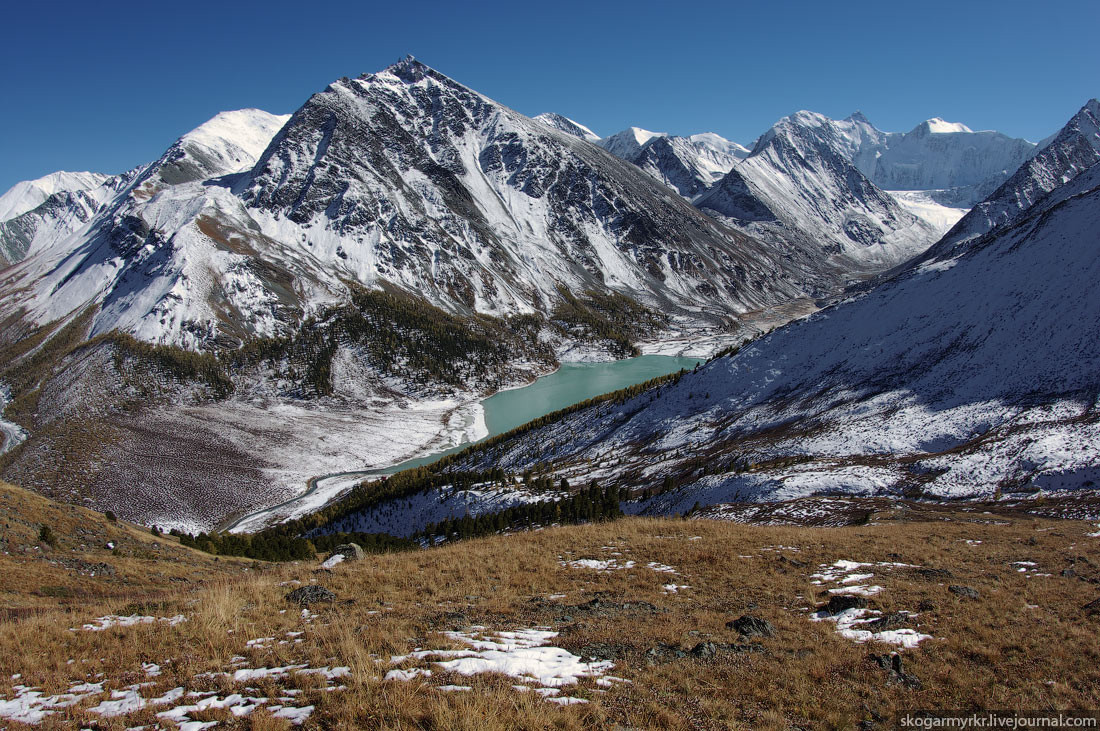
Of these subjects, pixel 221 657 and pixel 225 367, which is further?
pixel 225 367

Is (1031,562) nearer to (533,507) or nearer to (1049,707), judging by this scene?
(1049,707)

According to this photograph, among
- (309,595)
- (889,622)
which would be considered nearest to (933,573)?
(889,622)

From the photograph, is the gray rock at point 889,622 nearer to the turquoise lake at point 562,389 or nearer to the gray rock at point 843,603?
the gray rock at point 843,603

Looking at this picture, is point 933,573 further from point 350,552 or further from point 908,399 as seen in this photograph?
point 908,399

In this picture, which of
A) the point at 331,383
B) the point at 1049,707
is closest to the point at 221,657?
the point at 1049,707

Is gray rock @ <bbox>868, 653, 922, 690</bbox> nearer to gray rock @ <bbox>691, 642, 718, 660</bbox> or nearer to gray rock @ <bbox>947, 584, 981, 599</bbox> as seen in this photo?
gray rock @ <bbox>691, 642, 718, 660</bbox>

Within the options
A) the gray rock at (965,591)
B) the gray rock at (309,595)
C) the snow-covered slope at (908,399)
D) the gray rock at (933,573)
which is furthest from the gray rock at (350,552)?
the snow-covered slope at (908,399)
